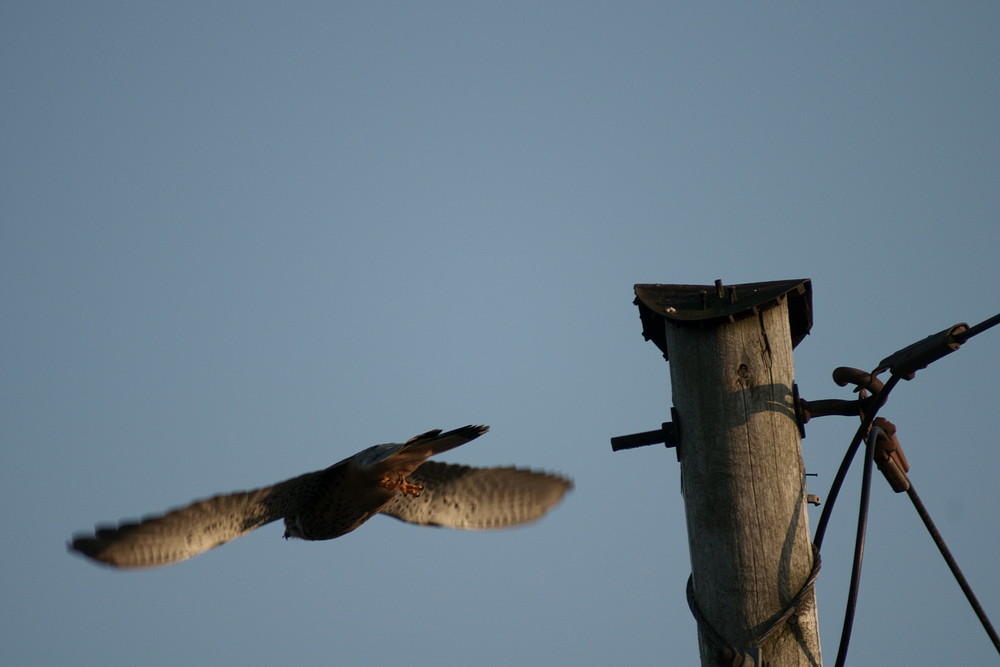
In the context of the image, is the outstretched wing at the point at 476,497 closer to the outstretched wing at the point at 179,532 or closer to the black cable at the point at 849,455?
the outstretched wing at the point at 179,532

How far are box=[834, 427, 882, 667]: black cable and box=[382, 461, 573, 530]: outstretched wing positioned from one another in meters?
2.08

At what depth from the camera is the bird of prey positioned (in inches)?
157

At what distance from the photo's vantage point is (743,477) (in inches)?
121

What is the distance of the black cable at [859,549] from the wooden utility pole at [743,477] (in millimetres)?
95

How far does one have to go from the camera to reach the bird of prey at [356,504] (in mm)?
3984

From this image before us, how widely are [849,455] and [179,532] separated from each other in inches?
106

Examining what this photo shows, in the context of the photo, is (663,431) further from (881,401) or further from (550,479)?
(550,479)

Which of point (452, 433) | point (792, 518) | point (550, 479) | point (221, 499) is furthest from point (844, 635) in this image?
point (221, 499)

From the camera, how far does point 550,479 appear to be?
16.7ft

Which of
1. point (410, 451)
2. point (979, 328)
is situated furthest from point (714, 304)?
point (410, 451)

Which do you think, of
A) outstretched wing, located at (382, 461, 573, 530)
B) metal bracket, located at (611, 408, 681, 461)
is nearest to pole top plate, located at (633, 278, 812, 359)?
metal bracket, located at (611, 408, 681, 461)

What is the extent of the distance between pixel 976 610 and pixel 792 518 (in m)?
0.74

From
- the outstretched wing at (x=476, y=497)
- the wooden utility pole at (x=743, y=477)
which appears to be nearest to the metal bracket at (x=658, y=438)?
the wooden utility pole at (x=743, y=477)

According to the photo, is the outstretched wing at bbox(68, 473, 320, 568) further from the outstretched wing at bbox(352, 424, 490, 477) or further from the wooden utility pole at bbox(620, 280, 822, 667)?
the wooden utility pole at bbox(620, 280, 822, 667)
